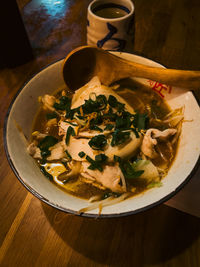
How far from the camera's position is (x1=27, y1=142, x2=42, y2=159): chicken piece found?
1116 mm

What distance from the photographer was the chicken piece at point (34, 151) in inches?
43.9

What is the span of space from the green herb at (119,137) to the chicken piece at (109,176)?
118 mm

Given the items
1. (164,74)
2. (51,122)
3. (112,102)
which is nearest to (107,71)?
(112,102)

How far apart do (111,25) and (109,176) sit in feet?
3.03

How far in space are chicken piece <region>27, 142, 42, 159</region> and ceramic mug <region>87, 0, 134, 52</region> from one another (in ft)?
2.74

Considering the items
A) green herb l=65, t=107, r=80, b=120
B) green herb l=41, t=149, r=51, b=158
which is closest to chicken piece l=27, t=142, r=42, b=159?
green herb l=41, t=149, r=51, b=158

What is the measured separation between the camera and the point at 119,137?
1.11 metres

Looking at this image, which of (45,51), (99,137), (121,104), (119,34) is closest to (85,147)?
(99,137)

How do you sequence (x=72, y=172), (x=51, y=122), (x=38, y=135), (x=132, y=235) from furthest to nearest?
(x=51, y=122)
(x=38, y=135)
(x=72, y=172)
(x=132, y=235)

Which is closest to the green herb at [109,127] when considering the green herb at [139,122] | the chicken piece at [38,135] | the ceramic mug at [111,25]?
the green herb at [139,122]

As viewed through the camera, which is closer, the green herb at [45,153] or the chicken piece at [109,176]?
the chicken piece at [109,176]

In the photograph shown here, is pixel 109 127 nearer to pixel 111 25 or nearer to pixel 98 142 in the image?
pixel 98 142

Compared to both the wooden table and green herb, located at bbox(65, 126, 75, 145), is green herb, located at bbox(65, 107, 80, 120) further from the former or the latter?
the wooden table

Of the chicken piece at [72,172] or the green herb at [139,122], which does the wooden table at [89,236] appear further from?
the green herb at [139,122]
